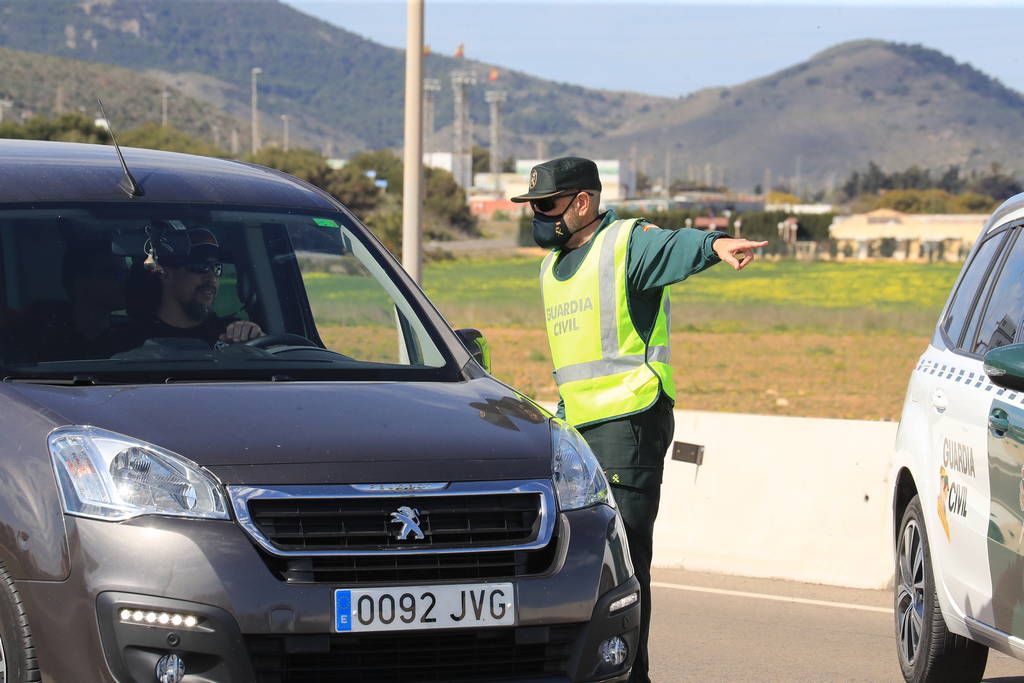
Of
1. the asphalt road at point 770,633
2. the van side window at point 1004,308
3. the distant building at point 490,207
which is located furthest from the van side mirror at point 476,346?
the distant building at point 490,207

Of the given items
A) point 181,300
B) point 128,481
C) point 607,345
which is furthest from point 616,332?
point 128,481

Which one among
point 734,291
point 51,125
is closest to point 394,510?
point 734,291

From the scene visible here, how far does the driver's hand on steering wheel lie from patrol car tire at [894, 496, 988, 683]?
2639 millimetres

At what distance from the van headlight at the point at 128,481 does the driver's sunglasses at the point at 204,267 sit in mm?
1204

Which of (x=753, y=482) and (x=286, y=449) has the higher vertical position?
(x=286, y=449)

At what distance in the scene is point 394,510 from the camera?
13.5 ft

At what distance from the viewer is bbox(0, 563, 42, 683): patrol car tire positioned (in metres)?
4.07

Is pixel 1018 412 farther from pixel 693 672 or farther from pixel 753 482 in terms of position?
pixel 753 482

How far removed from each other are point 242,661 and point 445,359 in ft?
5.30

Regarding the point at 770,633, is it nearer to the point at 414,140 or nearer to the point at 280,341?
the point at 280,341

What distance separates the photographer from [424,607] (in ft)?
13.4

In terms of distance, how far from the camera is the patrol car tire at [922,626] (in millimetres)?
6027

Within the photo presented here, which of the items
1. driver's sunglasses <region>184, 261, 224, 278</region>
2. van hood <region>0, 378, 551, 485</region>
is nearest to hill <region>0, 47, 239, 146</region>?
driver's sunglasses <region>184, 261, 224, 278</region>

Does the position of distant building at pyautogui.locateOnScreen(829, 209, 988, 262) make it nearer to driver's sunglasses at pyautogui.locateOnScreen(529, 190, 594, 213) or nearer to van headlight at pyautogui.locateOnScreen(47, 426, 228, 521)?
driver's sunglasses at pyautogui.locateOnScreen(529, 190, 594, 213)
